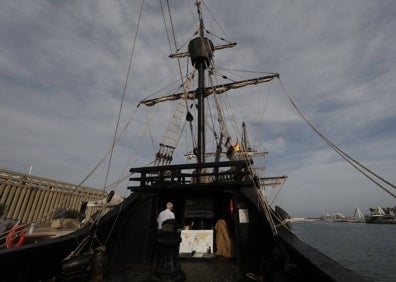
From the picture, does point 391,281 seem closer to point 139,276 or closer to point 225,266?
point 225,266

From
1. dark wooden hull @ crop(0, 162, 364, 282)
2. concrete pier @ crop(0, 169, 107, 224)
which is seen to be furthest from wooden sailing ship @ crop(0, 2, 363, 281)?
concrete pier @ crop(0, 169, 107, 224)

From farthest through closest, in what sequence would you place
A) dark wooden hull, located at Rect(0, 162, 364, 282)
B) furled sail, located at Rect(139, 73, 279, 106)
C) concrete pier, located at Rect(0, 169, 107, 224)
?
1. concrete pier, located at Rect(0, 169, 107, 224)
2. furled sail, located at Rect(139, 73, 279, 106)
3. dark wooden hull, located at Rect(0, 162, 364, 282)

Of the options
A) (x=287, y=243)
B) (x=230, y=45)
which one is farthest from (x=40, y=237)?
(x=230, y=45)

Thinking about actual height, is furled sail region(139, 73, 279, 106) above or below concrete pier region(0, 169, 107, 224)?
above

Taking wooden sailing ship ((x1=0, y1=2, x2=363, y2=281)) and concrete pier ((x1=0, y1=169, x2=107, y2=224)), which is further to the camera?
concrete pier ((x1=0, y1=169, x2=107, y2=224))

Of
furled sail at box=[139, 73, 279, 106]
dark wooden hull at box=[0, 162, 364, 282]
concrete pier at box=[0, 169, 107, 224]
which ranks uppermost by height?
furled sail at box=[139, 73, 279, 106]

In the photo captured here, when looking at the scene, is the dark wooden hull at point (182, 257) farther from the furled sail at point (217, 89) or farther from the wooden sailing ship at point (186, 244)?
the furled sail at point (217, 89)

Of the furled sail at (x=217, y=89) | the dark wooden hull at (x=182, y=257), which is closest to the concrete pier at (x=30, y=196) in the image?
the furled sail at (x=217, y=89)

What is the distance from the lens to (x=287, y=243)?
4133 mm

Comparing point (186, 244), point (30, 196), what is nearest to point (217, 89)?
point (186, 244)

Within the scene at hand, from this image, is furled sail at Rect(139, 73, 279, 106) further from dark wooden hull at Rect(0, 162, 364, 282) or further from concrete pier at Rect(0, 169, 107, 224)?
concrete pier at Rect(0, 169, 107, 224)

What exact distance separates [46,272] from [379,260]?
3358 cm

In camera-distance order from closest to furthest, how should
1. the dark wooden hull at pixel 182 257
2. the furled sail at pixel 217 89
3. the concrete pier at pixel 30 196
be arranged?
the dark wooden hull at pixel 182 257 → the furled sail at pixel 217 89 → the concrete pier at pixel 30 196

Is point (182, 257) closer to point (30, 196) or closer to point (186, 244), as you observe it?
point (186, 244)
